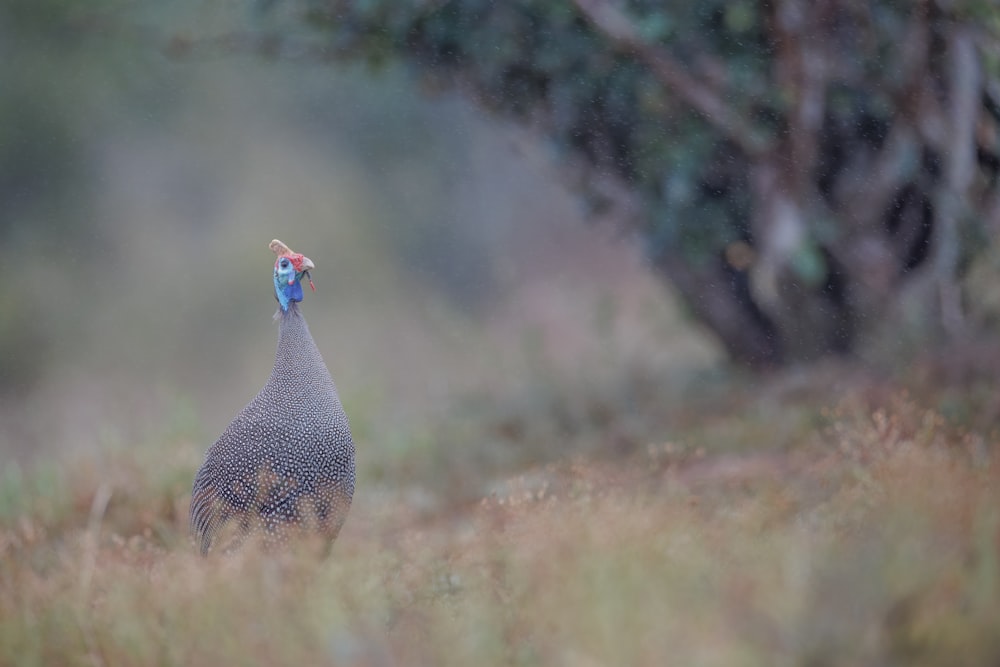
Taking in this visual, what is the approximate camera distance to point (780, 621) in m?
2.11

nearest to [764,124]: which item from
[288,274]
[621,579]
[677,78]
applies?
[677,78]

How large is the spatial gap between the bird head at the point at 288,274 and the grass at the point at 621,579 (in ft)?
2.31

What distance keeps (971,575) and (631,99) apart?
4406mm

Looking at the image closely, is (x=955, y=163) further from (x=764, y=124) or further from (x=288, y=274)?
(x=288, y=274)

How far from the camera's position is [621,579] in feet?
8.38

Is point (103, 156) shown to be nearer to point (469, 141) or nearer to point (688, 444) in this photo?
point (469, 141)

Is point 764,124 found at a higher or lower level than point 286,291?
higher

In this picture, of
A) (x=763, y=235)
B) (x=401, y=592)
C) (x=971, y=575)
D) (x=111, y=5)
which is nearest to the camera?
(x=971, y=575)

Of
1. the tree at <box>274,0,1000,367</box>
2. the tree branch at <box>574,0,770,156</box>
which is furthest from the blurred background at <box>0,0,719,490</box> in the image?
the tree branch at <box>574,0,770,156</box>

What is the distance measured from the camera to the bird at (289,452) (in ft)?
11.8


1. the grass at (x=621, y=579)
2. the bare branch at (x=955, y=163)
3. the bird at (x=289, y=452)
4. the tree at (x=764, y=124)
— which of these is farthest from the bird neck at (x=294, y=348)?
the bare branch at (x=955, y=163)

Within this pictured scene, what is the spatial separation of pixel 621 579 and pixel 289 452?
1.32m

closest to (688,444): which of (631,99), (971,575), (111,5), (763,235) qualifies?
(763,235)

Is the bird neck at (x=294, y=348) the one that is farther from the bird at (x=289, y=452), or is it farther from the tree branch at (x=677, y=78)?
the tree branch at (x=677, y=78)
